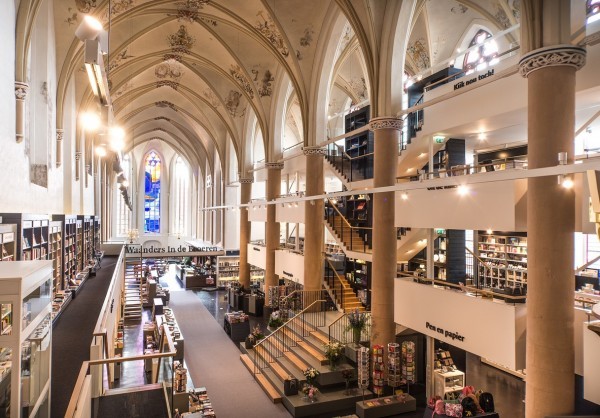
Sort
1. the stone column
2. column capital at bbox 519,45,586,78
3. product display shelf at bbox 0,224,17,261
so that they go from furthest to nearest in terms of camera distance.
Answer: the stone column < product display shelf at bbox 0,224,17,261 < column capital at bbox 519,45,586,78

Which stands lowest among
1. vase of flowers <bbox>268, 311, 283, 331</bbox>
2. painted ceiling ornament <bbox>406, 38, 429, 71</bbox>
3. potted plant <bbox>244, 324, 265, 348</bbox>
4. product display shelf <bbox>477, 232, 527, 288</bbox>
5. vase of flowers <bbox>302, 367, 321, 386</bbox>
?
potted plant <bbox>244, 324, 265, 348</bbox>

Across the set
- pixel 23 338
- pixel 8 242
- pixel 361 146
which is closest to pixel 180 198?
pixel 361 146

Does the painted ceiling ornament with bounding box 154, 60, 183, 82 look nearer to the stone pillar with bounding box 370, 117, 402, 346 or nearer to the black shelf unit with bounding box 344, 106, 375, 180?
the black shelf unit with bounding box 344, 106, 375, 180

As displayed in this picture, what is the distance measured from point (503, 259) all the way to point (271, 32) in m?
11.3

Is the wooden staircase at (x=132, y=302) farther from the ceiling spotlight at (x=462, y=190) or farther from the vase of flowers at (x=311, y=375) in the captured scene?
the ceiling spotlight at (x=462, y=190)

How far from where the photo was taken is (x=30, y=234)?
8406 mm

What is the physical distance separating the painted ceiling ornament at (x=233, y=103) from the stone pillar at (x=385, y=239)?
45.0ft

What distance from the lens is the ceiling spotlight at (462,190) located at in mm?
8375

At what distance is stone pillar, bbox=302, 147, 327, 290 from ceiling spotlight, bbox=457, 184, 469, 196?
23.5 ft

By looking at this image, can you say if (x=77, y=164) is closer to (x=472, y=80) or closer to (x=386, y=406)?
(x=386, y=406)

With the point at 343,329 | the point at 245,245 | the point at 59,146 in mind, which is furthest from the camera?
the point at 245,245

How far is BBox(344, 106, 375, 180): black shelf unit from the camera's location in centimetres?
1487

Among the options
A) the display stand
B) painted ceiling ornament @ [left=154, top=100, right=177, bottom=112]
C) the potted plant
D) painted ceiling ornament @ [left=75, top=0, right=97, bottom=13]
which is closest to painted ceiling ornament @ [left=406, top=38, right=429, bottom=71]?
painted ceiling ornament @ [left=75, top=0, right=97, bottom=13]

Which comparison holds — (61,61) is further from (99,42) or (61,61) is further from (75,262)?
(99,42)
